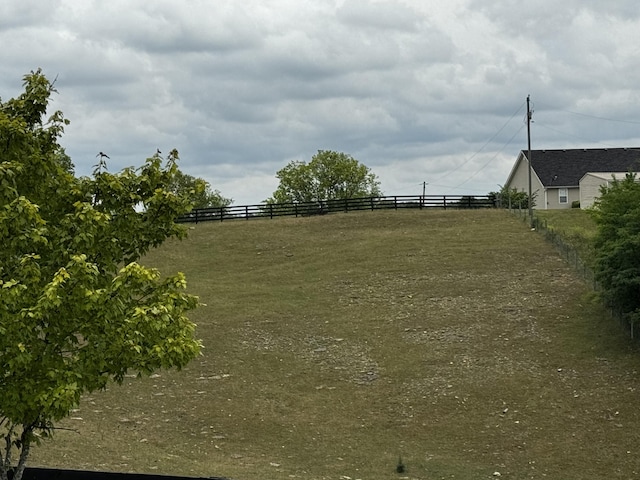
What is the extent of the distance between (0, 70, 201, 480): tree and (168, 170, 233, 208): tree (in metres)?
0.35

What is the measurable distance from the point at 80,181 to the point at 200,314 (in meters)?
28.5

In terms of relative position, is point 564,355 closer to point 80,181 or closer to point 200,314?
point 200,314

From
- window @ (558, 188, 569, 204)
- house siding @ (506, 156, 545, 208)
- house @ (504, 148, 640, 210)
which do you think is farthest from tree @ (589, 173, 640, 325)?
window @ (558, 188, 569, 204)

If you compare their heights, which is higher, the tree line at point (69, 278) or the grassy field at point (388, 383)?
the tree line at point (69, 278)

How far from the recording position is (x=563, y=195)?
80.3 metres

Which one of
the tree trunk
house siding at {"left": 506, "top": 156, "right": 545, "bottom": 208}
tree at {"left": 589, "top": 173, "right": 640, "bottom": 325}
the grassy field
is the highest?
house siding at {"left": 506, "top": 156, "right": 545, "bottom": 208}

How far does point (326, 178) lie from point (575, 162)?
119 ft

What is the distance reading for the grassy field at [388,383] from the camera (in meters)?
24.2

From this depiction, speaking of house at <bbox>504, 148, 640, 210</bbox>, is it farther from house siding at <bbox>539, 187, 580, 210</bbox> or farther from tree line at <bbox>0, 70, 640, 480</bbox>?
tree line at <bbox>0, 70, 640, 480</bbox>

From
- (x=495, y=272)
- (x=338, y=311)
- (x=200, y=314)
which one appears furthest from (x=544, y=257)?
(x=200, y=314)

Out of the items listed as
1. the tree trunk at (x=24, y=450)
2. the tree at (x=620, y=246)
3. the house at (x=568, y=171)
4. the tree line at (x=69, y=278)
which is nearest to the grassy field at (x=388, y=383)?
the tree at (x=620, y=246)

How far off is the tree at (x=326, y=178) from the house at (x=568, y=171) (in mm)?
27566

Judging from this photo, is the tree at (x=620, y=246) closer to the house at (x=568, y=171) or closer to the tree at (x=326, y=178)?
the house at (x=568, y=171)

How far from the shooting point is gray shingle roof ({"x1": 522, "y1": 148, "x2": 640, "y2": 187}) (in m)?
80.8
